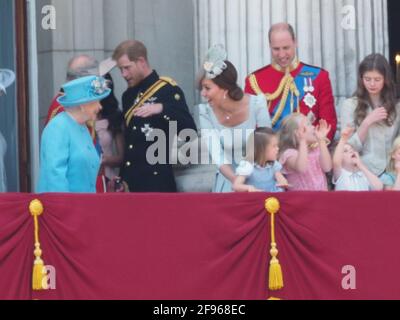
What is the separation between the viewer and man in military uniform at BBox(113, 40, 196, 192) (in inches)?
558

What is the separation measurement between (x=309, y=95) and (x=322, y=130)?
372 mm

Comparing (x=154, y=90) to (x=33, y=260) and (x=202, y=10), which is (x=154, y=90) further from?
(x=33, y=260)

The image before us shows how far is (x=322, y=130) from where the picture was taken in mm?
14016

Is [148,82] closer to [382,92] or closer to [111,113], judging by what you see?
[111,113]

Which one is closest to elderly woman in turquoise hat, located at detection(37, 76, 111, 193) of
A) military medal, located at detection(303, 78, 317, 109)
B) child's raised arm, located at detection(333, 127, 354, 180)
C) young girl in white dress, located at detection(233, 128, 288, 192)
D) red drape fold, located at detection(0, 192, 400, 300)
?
red drape fold, located at detection(0, 192, 400, 300)

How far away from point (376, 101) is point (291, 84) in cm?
72

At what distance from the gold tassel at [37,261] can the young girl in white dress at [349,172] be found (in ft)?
8.26

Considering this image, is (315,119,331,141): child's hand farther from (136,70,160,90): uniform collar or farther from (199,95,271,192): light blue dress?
(136,70,160,90): uniform collar

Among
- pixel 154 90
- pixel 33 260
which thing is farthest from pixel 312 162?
pixel 33 260

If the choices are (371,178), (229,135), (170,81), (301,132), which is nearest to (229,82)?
(229,135)

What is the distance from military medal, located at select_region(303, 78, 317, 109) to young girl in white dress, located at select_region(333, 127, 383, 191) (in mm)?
416

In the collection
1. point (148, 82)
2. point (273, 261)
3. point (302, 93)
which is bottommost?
point (273, 261)

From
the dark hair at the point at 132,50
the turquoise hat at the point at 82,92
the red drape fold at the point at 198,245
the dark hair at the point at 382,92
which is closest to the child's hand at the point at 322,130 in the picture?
the dark hair at the point at 382,92

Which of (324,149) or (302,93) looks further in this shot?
(302,93)
